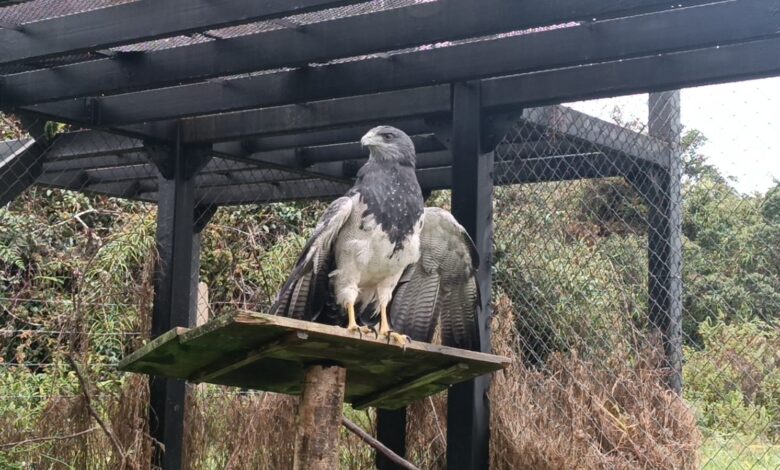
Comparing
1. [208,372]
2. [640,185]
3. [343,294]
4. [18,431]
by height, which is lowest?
[18,431]

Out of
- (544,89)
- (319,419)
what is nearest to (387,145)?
(544,89)

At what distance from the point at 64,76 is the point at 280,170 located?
6.07 ft

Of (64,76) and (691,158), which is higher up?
(691,158)

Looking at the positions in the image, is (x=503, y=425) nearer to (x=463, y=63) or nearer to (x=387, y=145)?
(x=387, y=145)

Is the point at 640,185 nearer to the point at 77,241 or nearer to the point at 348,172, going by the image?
the point at 348,172

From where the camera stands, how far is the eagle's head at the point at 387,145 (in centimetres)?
406

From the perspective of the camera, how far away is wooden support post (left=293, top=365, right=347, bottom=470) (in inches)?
127

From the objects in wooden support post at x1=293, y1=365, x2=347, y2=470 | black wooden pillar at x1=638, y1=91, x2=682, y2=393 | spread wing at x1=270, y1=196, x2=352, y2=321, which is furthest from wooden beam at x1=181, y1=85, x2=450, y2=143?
wooden support post at x1=293, y1=365, x2=347, y2=470

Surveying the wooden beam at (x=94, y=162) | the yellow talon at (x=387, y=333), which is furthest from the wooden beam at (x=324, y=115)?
the yellow talon at (x=387, y=333)

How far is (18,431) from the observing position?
5703 millimetres

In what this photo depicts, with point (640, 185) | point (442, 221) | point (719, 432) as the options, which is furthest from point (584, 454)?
point (719, 432)

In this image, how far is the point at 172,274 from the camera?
5.56m

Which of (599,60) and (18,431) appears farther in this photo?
(18,431)

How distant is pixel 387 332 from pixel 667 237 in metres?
2.18
